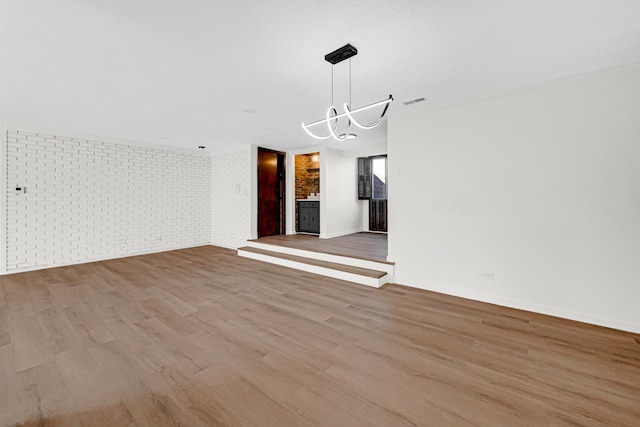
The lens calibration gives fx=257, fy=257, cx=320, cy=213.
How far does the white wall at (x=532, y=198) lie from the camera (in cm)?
252

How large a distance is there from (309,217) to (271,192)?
3.94 ft

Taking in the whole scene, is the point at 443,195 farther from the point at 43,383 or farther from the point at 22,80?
the point at 22,80

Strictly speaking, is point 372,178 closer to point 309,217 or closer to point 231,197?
point 309,217

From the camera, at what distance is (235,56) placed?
2.33 metres

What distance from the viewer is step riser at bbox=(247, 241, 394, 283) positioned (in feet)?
12.6

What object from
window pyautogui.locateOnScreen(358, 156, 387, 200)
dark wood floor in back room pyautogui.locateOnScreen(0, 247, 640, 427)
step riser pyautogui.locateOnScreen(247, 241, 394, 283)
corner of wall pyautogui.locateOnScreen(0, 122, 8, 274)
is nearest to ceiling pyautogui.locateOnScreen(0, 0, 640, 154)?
corner of wall pyautogui.locateOnScreen(0, 122, 8, 274)

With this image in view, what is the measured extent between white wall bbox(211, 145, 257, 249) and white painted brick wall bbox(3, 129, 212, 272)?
40 cm

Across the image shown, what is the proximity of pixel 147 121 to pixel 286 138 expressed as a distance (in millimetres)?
Result: 2458

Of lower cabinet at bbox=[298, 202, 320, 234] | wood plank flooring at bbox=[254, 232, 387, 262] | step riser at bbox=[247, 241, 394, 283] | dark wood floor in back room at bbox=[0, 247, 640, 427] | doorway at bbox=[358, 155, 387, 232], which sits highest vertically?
doorway at bbox=[358, 155, 387, 232]

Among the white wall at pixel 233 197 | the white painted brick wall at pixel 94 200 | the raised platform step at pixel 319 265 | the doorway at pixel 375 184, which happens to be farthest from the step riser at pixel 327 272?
the doorway at pixel 375 184

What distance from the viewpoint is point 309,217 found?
6926 mm

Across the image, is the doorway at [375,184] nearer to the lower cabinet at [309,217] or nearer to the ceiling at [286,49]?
the lower cabinet at [309,217]

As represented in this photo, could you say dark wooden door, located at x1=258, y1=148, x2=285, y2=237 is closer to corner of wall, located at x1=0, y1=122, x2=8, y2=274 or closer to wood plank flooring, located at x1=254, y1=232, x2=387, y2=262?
wood plank flooring, located at x1=254, y1=232, x2=387, y2=262

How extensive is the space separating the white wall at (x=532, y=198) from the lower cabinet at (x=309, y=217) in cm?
325
